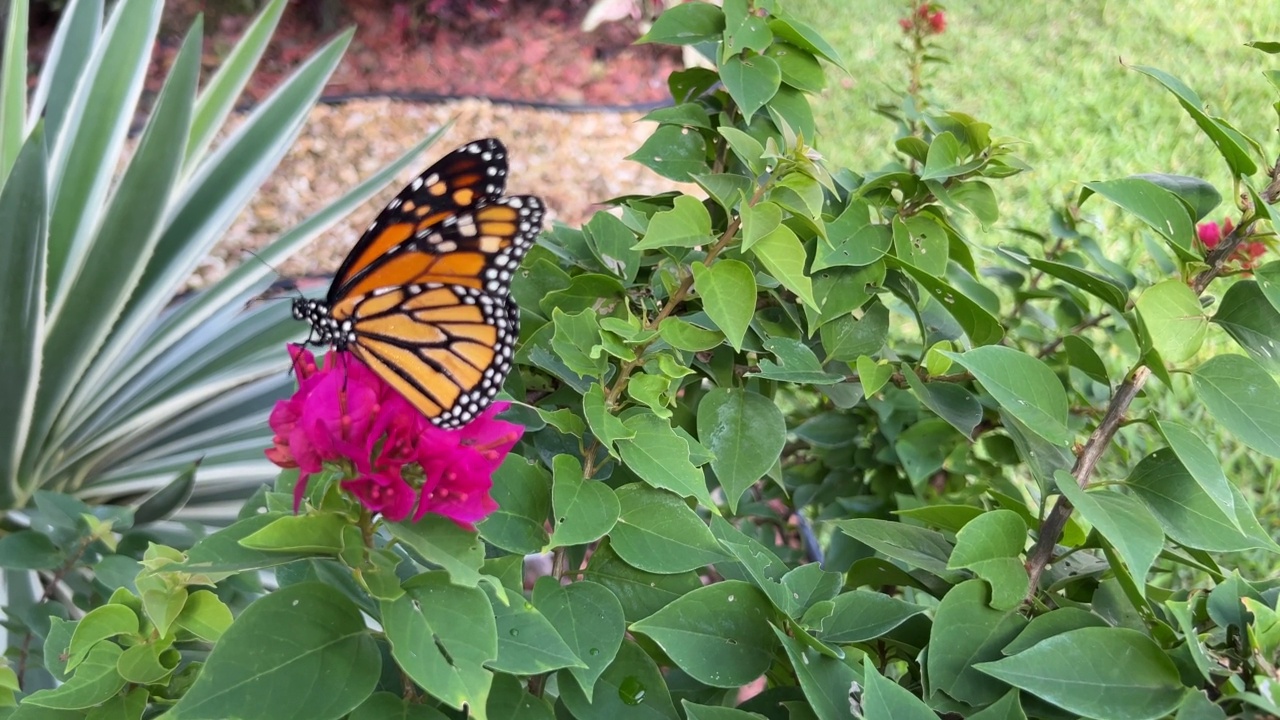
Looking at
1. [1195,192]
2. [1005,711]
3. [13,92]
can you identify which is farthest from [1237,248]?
[13,92]

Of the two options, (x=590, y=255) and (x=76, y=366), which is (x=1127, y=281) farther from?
(x=76, y=366)

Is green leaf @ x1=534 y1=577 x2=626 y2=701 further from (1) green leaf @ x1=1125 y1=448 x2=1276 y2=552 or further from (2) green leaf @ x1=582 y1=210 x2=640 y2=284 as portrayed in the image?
(1) green leaf @ x1=1125 y1=448 x2=1276 y2=552

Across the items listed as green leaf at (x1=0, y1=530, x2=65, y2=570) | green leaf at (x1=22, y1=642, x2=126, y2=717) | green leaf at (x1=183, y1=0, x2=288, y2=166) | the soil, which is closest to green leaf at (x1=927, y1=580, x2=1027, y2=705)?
green leaf at (x1=22, y1=642, x2=126, y2=717)

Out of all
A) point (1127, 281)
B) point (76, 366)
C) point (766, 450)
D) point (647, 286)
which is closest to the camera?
point (766, 450)

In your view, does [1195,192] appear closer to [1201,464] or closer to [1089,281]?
[1089,281]

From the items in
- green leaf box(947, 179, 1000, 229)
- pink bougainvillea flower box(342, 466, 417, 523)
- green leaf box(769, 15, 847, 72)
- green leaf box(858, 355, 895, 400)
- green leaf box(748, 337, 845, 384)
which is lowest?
green leaf box(858, 355, 895, 400)

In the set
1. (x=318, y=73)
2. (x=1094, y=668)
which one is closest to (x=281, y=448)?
(x=1094, y=668)

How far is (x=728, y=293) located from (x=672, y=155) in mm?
247

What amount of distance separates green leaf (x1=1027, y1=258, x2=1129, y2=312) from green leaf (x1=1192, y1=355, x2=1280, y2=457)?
94 mm

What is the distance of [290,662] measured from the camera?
1.67 ft

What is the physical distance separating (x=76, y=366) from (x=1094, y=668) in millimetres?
1489

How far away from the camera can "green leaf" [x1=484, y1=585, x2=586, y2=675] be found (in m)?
0.52

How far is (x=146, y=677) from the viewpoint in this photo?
580 mm

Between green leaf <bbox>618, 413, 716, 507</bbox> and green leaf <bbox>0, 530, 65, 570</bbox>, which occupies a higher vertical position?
green leaf <bbox>618, 413, 716, 507</bbox>
